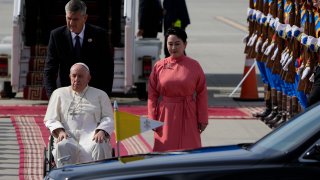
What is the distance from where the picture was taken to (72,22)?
1081 centimetres

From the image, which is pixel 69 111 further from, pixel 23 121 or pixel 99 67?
pixel 23 121

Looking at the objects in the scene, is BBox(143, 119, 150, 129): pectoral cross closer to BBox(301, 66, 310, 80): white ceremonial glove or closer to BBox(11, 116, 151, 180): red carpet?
BBox(11, 116, 151, 180): red carpet

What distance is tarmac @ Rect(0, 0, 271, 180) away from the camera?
14.4m

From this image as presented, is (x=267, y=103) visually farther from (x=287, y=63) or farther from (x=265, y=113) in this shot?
(x=287, y=63)

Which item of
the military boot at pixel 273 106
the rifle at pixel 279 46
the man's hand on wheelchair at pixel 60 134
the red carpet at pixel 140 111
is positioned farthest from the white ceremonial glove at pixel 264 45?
the man's hand on wheelchair at pixel 60 134

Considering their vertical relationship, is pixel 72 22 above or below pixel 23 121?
above

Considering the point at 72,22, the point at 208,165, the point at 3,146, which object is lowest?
the point at 3,146

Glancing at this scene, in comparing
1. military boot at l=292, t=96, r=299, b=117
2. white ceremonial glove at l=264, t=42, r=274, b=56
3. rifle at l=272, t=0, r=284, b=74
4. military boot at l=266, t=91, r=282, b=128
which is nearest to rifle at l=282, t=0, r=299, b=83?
military boot at l=292, t=96, r=299, b=117

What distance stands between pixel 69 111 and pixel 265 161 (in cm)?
338

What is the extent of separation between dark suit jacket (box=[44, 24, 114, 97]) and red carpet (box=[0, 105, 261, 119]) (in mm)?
5774

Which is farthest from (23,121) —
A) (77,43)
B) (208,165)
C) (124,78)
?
(208,165)

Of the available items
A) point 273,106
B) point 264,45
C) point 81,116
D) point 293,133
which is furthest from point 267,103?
point 293,133

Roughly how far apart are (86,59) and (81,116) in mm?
763

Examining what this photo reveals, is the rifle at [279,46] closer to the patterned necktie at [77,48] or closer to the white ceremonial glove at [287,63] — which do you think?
the white ceremonial glove at [287,63]
